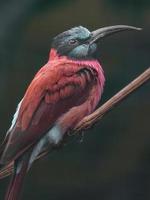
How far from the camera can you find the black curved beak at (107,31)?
677 cm

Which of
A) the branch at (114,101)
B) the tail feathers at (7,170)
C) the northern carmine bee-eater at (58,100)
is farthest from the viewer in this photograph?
the tail feathers at (7,170)

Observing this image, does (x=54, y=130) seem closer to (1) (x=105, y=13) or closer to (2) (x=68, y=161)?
(2) (x=68, y=161)

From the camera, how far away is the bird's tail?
675 cm

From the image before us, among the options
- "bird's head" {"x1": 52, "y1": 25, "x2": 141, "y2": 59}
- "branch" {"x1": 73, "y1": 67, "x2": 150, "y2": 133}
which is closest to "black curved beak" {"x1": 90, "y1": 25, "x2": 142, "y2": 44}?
"bird's head" {"x1": 52, "y1": 25, "x2": 141, "y2": 59}

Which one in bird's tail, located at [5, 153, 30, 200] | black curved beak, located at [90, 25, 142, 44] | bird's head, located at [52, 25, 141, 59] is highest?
A: black curved beak, located at [90, 25, 142, 44]

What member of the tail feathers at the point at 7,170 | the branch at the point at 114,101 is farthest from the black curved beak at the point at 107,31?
the tail feathers at the point at 7,170

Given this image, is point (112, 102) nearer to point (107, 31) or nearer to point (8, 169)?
point (107, 31)

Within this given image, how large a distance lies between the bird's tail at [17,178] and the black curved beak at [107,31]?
2.30 ft

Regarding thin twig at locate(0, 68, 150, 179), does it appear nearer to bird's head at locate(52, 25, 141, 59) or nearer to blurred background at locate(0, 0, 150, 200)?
blurred background at locate(0, 0, 150, 200)

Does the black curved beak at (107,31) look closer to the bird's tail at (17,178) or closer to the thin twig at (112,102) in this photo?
the thin twig at (112,102)

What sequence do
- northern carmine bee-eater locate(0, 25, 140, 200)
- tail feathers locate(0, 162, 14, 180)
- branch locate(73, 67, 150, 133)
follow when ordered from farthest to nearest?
tail feathers locate(0, 162, 14, 180)
northern carmine bee-eater locate(0, 25, 140, 200)
branch locate(73, 67, 150, 133)

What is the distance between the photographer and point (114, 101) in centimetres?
664

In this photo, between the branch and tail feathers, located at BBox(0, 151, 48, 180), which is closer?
the branch

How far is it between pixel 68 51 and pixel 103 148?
1.89ft
